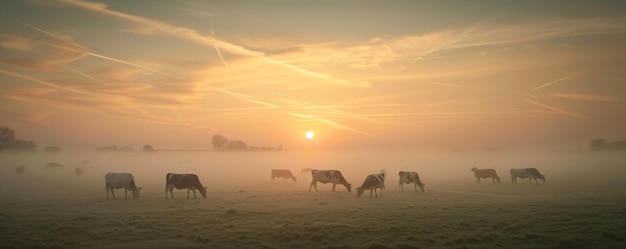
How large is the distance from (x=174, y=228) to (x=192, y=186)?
13.3m

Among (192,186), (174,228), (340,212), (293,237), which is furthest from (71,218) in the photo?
(340,212)

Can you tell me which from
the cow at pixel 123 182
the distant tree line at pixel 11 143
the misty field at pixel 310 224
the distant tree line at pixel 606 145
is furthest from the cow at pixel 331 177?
the distant tree line at pixel 606 145

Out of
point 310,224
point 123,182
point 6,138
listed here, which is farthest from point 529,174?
point 6,138

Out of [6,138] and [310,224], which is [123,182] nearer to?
[310,224]

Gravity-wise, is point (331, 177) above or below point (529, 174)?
below

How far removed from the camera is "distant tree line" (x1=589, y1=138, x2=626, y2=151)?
178m

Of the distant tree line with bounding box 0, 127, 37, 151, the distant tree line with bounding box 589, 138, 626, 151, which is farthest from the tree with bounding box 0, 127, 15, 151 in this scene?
the distant tree line with bounding box 589, 138, 626, 151

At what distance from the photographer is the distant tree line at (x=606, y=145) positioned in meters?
178

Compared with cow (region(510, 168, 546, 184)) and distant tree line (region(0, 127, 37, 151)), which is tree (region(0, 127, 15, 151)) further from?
cow (region(510, 168, 546, 184))

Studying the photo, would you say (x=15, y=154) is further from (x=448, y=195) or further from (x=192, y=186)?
(x=448, y=195)

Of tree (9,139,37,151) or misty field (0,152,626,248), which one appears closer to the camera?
misty field (0,152,626,248)

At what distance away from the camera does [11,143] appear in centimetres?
13200

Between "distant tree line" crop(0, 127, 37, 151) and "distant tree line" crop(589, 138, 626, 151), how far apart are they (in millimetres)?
233773

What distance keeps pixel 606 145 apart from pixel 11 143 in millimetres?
239700
